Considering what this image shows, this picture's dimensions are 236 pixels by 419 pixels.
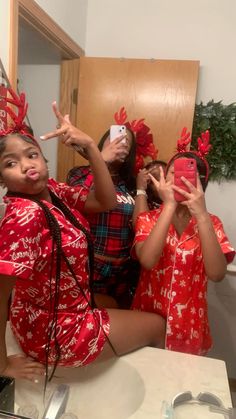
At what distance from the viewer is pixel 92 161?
87 cm

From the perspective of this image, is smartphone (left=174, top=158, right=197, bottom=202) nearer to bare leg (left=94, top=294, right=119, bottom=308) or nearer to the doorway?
bare leg (left=94, top=294, right=119, bottom=308)

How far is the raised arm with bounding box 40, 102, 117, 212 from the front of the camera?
0.79 meters

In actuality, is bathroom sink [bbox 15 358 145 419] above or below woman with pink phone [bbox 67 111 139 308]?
below

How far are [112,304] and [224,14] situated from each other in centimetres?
156

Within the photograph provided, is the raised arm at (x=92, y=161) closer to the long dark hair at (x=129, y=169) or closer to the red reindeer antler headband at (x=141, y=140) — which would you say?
the long dark hair at (x=129, y=169)

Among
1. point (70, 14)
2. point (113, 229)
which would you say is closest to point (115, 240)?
point (113, 229)

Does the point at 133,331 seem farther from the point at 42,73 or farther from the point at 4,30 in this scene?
the point at 42,73

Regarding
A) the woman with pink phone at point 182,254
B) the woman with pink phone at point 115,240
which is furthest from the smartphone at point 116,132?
the woman with pink phone at point 182,254

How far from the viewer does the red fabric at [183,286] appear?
917 mm

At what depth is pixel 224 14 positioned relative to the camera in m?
1.71

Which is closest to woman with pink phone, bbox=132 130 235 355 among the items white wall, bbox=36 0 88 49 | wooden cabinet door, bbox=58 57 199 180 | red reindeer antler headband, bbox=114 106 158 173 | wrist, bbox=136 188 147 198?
wrist, bbox=136 188 147 198

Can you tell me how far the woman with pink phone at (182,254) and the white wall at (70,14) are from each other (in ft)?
2.86

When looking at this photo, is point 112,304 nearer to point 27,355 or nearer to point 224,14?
point 27,355

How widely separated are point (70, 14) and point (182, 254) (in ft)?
4.31
